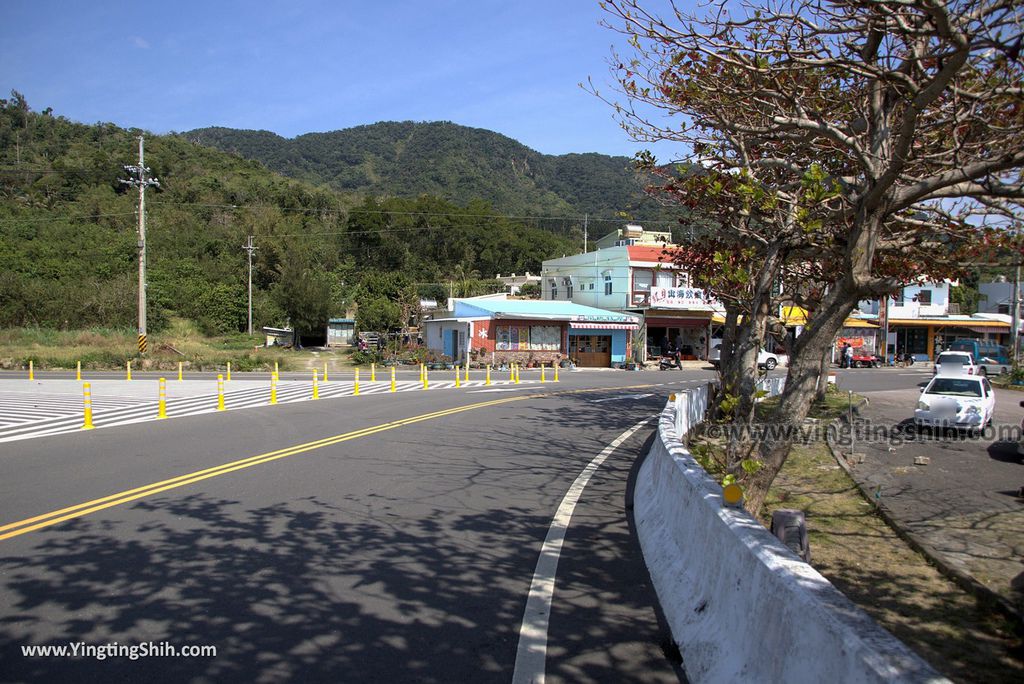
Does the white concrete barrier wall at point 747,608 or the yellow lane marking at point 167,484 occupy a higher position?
the white concrete barrier wall at point 747,608

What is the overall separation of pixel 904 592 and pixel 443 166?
120251 millimetres

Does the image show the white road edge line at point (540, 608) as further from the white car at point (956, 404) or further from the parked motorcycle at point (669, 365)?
the parked motorcycle at point (669, 365)

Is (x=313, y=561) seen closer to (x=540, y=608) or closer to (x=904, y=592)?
(x=540, y=608)

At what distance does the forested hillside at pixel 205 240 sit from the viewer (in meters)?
54.1

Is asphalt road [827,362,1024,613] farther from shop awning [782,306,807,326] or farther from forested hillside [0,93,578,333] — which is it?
forested hillside [0,93,578,333]

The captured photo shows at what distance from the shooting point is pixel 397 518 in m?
8.01

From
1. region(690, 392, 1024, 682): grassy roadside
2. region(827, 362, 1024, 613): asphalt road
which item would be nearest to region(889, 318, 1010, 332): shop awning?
region(827, 362, 1024, 613): asphalt road

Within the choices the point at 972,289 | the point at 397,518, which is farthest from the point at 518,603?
the point at 972,289

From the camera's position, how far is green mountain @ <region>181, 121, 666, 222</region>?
11319cm

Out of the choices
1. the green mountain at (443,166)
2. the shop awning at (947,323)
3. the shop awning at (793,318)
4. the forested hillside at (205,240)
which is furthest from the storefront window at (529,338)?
the green mountain at (443,166)

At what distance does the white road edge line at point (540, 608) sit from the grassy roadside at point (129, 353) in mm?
35181

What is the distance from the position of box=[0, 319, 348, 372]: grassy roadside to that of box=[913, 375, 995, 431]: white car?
3323 cm

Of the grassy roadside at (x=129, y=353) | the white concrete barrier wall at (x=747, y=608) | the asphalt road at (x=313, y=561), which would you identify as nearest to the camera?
the white concrete barrier wall at (x=747, y=608)

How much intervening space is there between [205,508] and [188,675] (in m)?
4.28
